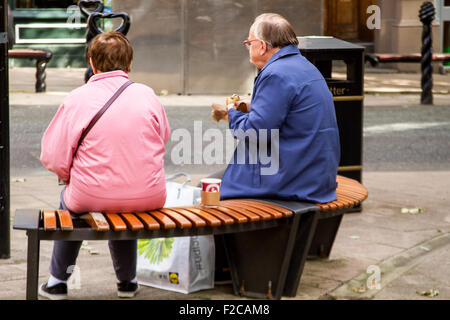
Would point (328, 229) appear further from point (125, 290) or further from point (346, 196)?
point (125, 290)

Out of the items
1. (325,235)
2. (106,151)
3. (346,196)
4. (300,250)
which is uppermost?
(106,151)

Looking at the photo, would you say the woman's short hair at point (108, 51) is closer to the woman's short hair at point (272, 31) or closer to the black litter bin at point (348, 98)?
the woman's short hair at point (272, 31)

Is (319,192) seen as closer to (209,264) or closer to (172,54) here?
(209,264)

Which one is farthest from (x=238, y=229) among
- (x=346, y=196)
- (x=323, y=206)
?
(x=346, y=196)

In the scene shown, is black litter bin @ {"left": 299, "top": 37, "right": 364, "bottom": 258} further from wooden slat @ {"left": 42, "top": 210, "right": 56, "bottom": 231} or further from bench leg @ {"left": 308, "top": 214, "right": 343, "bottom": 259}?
wooden slat @ {"left": 42, "top": 210, "right": 56, "bottom": 231}

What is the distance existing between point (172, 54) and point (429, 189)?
8513 millimetres

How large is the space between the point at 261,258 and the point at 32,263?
1.23m

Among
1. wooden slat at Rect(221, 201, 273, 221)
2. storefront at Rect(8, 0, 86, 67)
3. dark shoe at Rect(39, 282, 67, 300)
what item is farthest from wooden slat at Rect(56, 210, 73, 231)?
storefront at Rect(8, 0, 86, 67)

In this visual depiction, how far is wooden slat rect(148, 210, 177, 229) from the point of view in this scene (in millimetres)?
4023

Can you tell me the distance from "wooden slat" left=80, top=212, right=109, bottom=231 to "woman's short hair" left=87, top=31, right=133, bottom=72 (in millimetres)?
731

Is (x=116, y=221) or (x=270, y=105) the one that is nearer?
(x=116, y=221)

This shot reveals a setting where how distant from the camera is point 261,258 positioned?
459 centimetres

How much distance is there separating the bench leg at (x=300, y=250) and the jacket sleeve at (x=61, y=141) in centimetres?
125

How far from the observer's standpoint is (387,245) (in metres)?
5.72
